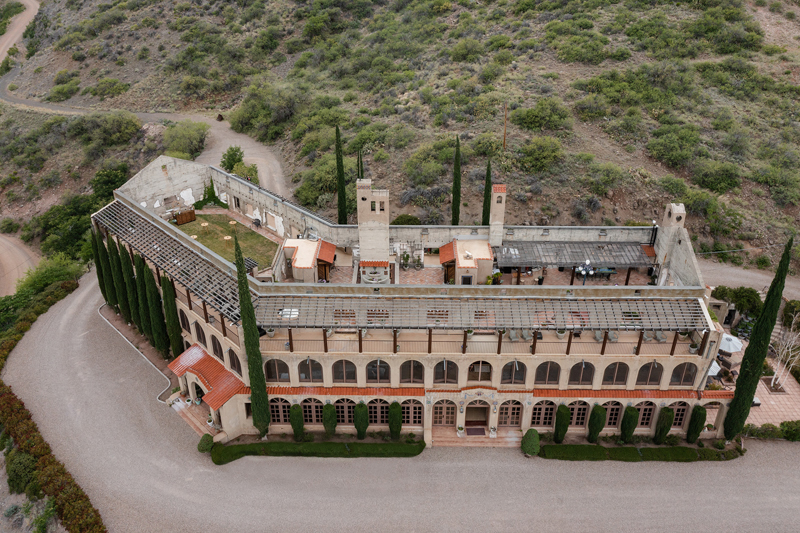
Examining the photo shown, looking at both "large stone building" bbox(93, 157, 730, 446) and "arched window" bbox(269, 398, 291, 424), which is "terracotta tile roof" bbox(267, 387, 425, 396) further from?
"arched window" bbox(269, 398, 291, 424)

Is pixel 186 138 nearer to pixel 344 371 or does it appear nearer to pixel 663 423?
pixel 344 371


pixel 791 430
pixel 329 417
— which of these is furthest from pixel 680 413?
pixel 329 417

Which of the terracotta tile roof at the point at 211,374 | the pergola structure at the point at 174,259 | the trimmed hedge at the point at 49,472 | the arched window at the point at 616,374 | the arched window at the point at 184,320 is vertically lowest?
the trimmed hedge at the point at 49,472

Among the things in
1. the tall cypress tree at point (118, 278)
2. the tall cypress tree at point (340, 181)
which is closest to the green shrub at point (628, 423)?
the tall cypress tree at point (340, 181)

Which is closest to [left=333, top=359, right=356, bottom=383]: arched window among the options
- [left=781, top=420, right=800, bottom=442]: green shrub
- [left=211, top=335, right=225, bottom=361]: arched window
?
[left=211, top=335, right=225, bottom=361]: arched window

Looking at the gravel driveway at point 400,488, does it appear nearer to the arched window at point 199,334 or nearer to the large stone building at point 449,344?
the large stone building at point 449,344

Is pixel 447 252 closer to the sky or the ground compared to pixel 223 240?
closer to the sky
